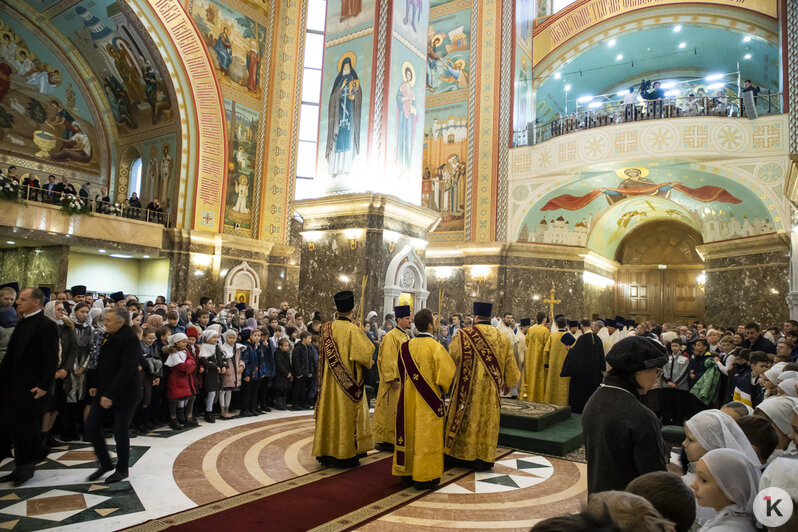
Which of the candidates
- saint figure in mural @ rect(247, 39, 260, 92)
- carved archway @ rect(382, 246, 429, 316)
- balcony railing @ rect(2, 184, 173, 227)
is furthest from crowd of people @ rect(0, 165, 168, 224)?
carved archway @ rect(382, 246, 429, 316)

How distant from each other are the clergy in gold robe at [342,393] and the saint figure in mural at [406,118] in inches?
256

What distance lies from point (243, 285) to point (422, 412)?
13116mm

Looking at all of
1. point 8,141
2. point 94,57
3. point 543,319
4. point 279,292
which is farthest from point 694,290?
point 8,141

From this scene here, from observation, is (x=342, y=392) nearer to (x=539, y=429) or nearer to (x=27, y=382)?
(x=27, y=382)

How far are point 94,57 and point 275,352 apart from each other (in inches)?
A: 565

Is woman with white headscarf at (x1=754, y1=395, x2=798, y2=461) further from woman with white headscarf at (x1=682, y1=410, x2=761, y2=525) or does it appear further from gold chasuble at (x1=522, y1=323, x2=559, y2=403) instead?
gold chasuble at (x1=522, y1=323, x2=559, y2=403)

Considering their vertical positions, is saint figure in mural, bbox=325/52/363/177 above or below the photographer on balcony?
below

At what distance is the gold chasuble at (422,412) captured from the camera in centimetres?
450

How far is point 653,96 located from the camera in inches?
570

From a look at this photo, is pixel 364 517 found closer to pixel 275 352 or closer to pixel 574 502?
pixel 574 502

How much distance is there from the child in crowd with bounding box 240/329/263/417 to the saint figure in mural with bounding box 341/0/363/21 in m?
7.28

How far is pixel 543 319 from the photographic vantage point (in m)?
8.73

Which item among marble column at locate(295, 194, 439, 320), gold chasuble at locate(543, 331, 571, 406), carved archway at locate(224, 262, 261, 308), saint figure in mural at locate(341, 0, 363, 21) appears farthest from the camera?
carved archway at locate(224, 262, 261, 308)

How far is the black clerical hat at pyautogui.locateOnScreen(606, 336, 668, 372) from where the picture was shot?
2.15m
